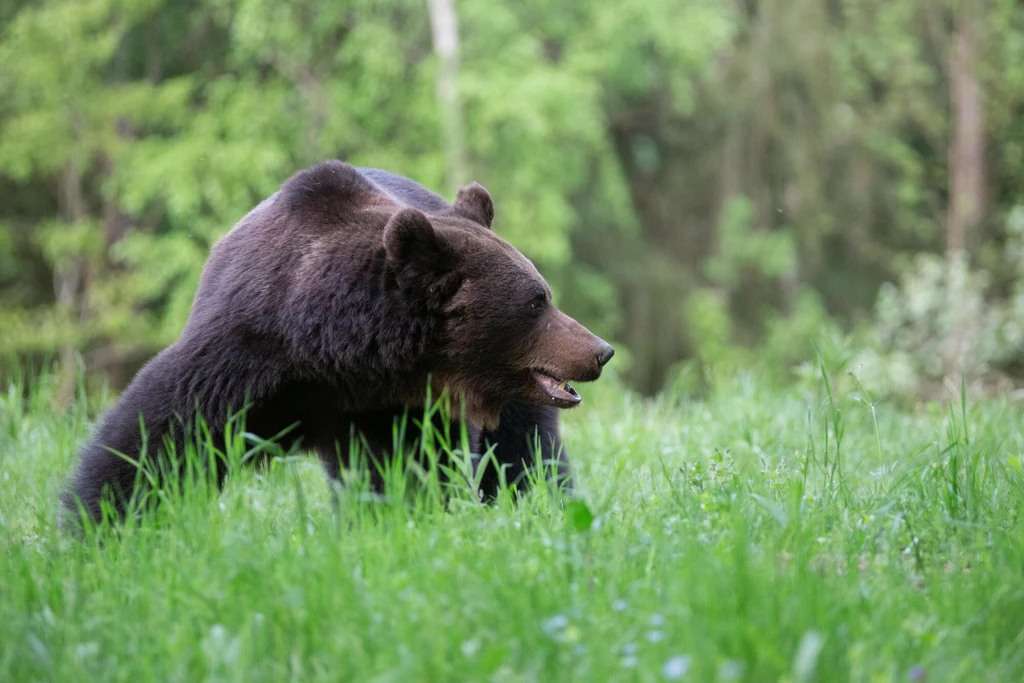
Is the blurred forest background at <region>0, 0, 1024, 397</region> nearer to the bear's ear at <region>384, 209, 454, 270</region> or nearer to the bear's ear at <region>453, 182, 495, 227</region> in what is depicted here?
the bear's ear at <region>453, 182, 495, 227</region>

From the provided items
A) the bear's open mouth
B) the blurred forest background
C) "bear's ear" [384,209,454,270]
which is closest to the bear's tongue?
the bear's open mouth

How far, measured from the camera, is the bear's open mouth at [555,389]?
4.31m

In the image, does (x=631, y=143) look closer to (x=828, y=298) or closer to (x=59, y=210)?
(x=828, y=298)

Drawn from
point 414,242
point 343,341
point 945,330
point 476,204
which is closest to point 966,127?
point 945,330

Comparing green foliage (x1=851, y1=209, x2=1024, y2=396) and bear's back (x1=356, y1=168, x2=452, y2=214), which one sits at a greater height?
bear's back (x1=356, y1=168, x2=452, y2=214)

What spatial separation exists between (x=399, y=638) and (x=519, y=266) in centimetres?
216

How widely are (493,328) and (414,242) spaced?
1.54 feet

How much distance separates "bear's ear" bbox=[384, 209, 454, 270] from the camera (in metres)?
3.90

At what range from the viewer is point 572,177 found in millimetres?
21172

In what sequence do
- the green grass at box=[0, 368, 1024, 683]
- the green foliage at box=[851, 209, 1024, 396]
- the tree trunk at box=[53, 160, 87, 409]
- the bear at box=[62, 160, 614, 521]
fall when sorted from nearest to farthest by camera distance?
the green grass at box=[0, 368, 1024, 683], the bear at box=[62, 160, 614, 521], the green foliage at box=[851, 209, 1024, 396], the tree trunk at box=[53, 160, 87, 409]

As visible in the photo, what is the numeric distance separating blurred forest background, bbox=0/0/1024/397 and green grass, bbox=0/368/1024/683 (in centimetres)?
1426

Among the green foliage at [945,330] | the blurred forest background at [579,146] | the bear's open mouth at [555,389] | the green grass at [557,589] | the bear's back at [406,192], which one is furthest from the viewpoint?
the blurred forest background at [579,146]

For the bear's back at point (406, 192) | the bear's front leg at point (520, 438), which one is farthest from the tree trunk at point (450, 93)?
the bear's front leg at point (520, 438)

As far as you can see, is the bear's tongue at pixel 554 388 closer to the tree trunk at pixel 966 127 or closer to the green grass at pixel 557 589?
the green grass at pixel 557 589
